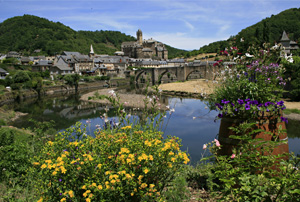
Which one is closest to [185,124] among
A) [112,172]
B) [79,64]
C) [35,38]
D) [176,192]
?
[176,192]

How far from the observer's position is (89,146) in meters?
2.69

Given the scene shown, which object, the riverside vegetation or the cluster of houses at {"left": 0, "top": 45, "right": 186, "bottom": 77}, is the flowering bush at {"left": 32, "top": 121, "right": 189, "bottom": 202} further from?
the cluster of houses at {"left": 0, "top": 45, "right": 186, "bottom": 77}

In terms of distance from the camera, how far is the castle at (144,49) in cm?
10131

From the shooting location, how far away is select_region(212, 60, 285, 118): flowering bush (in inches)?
120

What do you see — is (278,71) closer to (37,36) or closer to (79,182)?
(79,182)

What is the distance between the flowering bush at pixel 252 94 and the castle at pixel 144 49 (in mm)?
98498

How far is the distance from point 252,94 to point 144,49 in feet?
337

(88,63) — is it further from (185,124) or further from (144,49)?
(185,124)

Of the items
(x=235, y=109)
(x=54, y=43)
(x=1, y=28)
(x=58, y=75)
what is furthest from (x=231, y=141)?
(x=1, y=28)

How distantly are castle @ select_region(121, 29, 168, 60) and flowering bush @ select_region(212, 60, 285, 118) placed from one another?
3878 inches

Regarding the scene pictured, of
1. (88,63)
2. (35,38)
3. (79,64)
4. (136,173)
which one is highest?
(35,38)

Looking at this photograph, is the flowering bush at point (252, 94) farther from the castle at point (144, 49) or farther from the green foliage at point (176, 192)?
the castle at point (144, 49)

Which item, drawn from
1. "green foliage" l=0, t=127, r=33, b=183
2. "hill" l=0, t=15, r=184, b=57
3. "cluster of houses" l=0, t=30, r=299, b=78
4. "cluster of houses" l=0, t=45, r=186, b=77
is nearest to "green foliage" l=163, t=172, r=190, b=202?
"green foliage" l=0, t=127, r=33, b=183

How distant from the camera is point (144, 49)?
103438 millimetres
